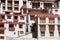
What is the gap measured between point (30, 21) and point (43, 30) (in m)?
6.94

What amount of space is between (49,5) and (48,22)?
12789 millimetres

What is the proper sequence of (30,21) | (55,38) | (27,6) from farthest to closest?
(27,6)
(30,21)
(55,38)

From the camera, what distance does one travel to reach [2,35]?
47562 mm

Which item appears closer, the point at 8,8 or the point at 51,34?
the point at 51,34

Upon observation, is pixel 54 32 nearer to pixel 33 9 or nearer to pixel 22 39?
pixel 22 39

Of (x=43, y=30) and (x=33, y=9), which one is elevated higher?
(x=33, y=9)

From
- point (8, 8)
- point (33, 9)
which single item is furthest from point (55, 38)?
point (8, 8)

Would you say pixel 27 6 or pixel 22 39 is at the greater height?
pixel 27 6

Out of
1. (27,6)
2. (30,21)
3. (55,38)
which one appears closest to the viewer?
(55,38)

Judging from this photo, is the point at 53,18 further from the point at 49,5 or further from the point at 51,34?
the point at 49,5

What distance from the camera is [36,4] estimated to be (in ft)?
191

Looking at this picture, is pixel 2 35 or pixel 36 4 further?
pixel 36 4

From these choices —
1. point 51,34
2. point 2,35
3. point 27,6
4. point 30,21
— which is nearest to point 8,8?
point 27,6

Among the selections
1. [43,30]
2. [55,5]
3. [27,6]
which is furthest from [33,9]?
[43,30]
